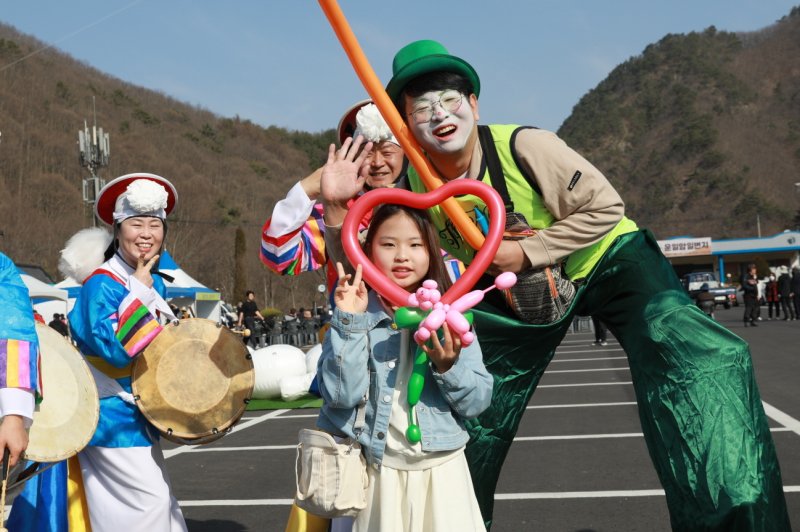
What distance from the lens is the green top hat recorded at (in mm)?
2986

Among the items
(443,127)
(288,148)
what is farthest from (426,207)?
(288,148)

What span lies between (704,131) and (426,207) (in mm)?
122918

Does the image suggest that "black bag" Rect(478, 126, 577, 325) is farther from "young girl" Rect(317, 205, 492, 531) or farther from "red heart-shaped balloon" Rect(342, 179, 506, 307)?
"young girl" Rect(317, 205, 492, 531)

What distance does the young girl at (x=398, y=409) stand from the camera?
2.73m

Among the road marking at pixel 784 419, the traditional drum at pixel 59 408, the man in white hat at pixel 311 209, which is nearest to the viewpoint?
the traditional drum at pixel 59 408

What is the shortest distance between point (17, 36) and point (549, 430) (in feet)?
304

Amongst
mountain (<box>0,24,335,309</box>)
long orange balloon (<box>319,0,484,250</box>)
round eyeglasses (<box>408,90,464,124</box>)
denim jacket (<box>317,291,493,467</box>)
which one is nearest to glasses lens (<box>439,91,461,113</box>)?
round eyeglasses (<box>408,90,464,124</box>)

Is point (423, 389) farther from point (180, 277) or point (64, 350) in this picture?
point (180, 277)

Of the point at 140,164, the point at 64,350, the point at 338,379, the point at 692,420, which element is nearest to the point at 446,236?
the point at 338,379

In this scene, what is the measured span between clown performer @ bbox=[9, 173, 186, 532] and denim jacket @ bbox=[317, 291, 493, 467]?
46.9 inches

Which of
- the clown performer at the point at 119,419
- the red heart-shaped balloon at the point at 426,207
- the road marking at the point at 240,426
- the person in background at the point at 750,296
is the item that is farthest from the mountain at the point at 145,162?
the red heart-shaped balloon at the point at 426,207

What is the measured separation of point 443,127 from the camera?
2982 millimetres

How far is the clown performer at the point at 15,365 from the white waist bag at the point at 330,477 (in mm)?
809

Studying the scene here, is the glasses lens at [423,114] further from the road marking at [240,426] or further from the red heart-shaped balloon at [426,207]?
the road marking at [240,426]
